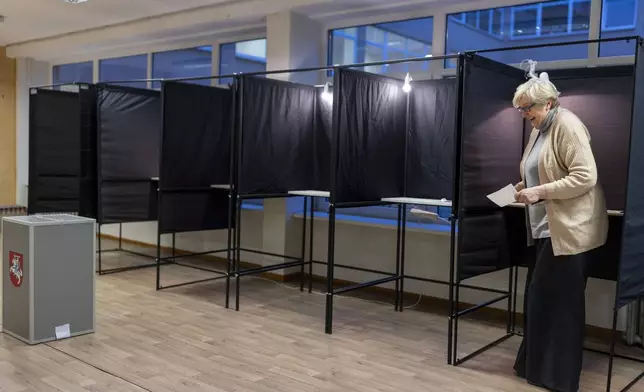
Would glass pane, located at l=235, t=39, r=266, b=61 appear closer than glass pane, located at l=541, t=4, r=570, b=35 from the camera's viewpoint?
No

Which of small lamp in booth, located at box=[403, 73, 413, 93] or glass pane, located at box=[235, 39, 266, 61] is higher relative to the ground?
glass pane, located at box=[235, 39, 266, 61]

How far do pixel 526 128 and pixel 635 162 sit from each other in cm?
110

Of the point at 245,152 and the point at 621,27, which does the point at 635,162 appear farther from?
the point at 245,152

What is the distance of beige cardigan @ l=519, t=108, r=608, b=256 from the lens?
2.84 metres

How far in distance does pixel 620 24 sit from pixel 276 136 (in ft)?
8.77

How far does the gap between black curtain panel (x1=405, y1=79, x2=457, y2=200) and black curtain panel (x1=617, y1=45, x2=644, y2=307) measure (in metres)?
1.72

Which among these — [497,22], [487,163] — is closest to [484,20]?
[497,22]

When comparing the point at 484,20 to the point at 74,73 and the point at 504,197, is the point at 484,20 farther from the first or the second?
the point at 74,73

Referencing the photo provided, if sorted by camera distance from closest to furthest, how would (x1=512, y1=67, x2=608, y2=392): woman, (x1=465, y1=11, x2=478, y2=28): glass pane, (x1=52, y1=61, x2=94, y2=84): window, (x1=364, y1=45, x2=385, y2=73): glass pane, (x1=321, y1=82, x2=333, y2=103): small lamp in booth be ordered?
(x1=512, y1=67, x2=608, y2=392): woman
(x1=465, y1=11, x2=478, y2=28): glass pane
(x1=321, y1=82, x2=333, y2=103): small lamp in booth
(x1=364, y1=45, x2=385, y2=73): glass pane
(x1=52, y1=61, x2=94, y2=84): window

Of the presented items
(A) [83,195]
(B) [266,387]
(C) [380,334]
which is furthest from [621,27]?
(A) [83,195]

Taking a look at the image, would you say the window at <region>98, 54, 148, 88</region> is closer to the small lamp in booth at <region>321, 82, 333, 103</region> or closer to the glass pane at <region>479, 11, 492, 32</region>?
the small lamp in booth at <region>321, 82, 333, 103</region>

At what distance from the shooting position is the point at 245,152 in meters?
4.57

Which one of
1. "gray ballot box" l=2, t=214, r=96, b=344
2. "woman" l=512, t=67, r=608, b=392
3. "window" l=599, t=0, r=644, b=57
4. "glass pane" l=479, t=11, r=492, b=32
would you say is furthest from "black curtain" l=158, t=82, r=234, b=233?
"window" l=599, t=0, r=644, b=57

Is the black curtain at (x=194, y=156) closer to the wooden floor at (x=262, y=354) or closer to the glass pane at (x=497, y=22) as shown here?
the wooden floor at (x=262, y=354)
